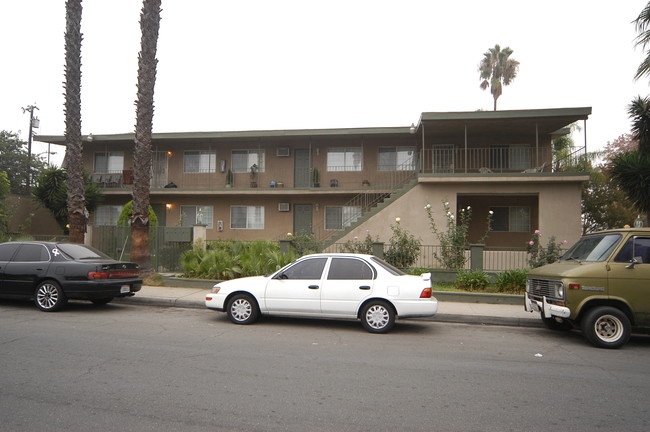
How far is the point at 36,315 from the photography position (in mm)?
9109

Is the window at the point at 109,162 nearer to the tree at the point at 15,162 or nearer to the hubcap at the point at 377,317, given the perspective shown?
the hubcap at the point at 377,317

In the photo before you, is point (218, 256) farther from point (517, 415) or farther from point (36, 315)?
point (517, 415)

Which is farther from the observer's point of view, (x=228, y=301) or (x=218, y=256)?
(x=218, y=256)

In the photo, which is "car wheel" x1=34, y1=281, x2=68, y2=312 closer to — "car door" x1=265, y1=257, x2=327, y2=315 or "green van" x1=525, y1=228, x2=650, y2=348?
"car door" x1=265, y1=257, x2=327, y2=315

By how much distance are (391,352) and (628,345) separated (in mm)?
4362

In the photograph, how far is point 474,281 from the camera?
39.8 ft

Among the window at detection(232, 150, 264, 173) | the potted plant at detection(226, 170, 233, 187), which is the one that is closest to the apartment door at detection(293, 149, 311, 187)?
the window at detection(232, 150, 264, 173)

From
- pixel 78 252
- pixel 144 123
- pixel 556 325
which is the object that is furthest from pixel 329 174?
pixel 556 325

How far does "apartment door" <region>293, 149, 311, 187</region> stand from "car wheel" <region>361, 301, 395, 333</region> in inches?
548

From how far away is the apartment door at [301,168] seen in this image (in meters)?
21.6

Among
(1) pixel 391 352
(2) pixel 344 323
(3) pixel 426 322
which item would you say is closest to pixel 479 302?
(3) pixel 426 322

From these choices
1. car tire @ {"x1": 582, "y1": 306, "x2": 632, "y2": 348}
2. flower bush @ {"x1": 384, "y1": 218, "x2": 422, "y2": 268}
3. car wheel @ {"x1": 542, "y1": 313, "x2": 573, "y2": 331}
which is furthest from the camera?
flower bush @ {"x1": 384, "y1": 218, "x2": 422, "y2": 268}

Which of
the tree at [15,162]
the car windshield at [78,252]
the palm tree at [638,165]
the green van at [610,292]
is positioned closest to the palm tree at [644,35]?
the palm tree at [638,165]

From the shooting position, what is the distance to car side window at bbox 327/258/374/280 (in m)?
8.28
